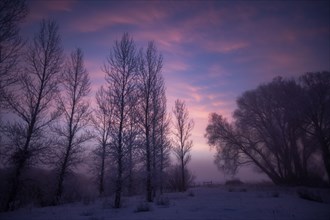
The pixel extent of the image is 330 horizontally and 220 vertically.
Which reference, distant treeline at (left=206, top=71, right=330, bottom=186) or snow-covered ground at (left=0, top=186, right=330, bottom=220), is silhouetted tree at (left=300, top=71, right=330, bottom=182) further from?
snow-covered ground at (left=0, top=186, right=330, bottom=220)

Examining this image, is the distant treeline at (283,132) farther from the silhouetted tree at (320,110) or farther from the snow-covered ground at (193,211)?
the snow-covered ground at (193,211)

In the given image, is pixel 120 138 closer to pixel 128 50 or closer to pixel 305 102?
pixel 128 50

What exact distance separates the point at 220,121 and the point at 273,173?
1036 centimetres

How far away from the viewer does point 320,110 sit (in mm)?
28219

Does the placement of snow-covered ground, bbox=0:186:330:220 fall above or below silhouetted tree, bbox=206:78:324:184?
below

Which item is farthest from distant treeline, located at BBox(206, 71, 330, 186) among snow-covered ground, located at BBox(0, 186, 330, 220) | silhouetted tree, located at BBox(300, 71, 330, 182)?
snow-covered ground, located at BBox(0, 186, 330, 220)

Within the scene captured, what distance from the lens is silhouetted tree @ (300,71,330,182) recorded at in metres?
27.2

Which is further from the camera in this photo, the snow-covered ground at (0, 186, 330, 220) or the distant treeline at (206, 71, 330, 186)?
the distant treeline at (206, 71, 330, 186)

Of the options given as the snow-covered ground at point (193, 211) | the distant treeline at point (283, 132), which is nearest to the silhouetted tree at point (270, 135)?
the distant treeline at point (283, 132)

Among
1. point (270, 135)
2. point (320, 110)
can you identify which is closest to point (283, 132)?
point (270, 135)

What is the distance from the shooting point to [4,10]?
9.69m

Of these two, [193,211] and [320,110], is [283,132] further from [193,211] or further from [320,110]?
[193,211]

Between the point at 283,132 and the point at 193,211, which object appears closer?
the point at 193,211

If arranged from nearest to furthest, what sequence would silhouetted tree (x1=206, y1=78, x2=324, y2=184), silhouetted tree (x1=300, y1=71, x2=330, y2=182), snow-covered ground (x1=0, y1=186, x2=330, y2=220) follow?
snow-covered ground (x1=0, y1=186, x2=330, y2=220)
silhouetted tree (x1=300, y1=71, x2=330, y2=182)
silhouetted tree (x1=206, y1=78, x2=324, y2=184)
